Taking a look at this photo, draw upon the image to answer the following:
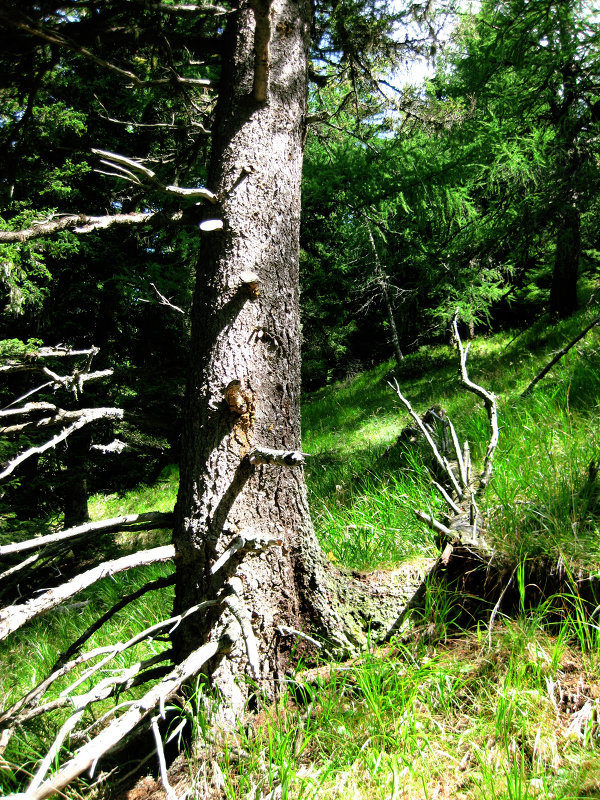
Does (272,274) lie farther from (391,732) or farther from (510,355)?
(510,355)

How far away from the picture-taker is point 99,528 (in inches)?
82.4

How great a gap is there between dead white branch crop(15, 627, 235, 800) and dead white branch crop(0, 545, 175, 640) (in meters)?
0.42

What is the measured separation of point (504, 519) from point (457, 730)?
1.01 m

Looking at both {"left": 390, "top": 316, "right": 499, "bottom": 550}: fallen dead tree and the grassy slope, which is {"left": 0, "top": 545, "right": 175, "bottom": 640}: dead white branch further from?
{"left": 390, "top": 316, "right": 499, "bottom": 550}: fallen dead tree

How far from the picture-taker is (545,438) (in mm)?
3205

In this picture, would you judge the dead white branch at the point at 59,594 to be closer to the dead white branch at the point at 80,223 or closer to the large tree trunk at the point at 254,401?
the large tree trunk at the point at 254,401

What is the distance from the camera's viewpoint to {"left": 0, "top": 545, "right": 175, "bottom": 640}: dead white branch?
159cm

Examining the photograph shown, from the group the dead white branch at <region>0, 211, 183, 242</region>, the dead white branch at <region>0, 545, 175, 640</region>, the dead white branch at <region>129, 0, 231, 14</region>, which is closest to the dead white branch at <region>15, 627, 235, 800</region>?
the dead white branch at <region>0, 545, 175, 640</region>

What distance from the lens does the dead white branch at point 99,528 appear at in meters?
1.85

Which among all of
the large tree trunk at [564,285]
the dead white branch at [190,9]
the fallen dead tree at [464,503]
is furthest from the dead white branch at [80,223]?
the large tree trunk at [564,285]

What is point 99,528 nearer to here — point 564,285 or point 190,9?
point 190,9

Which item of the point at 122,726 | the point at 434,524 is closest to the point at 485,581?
the point at 434,524

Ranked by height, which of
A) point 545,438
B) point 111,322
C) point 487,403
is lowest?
point 545,438

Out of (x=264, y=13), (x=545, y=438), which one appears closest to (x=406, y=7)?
(x=264, y=13)
